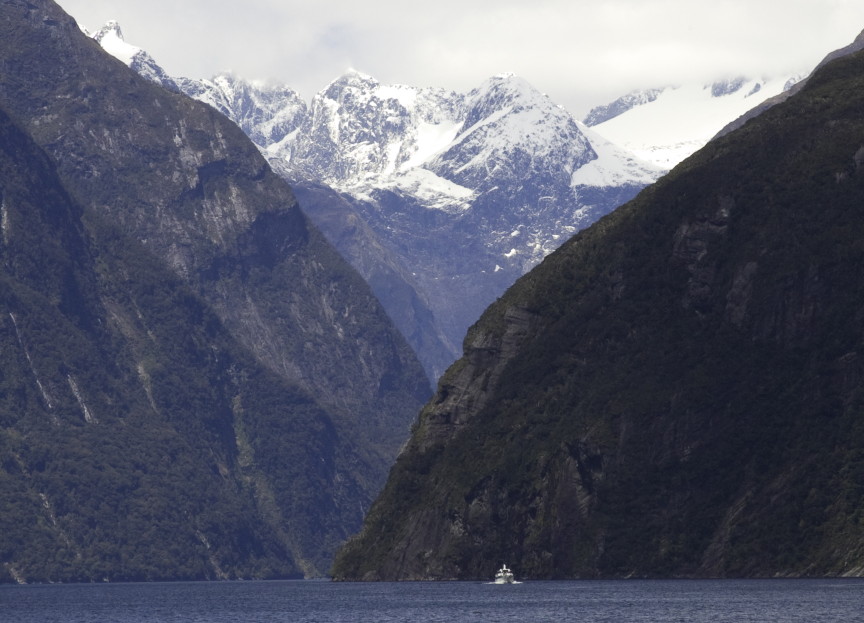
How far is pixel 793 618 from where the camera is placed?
200 m

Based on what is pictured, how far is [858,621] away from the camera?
18838cm

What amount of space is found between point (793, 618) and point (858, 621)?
40.0 feet
